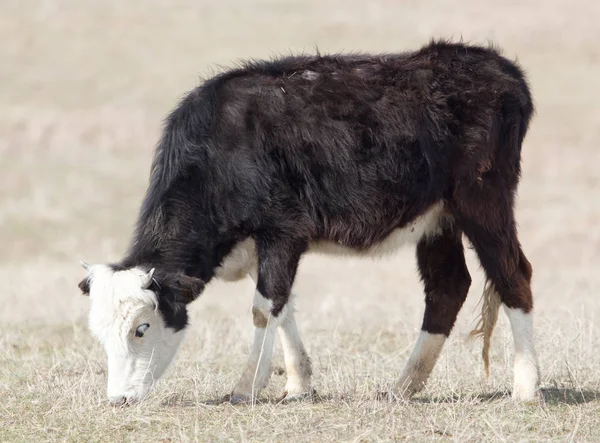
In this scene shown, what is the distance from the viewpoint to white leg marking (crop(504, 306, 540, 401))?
27.6 ft

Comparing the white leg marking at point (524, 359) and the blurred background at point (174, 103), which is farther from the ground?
the blurred background at point (174, 103)

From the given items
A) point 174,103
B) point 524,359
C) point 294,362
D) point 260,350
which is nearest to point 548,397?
point 524,359

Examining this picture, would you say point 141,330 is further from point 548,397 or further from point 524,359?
point 548,397

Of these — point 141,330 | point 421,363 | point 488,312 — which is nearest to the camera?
point 141,330

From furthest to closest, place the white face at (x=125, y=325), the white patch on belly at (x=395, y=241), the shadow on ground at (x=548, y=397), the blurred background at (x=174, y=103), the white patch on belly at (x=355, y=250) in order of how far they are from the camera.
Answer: the blurred background at (x=174, y=103) → the white patch on belly at (x=395, y=241) → the white patch on belly at (x=355, y=250) → the shadow on ground at (x=548, y=397) → the white face at (x=125, y=325)

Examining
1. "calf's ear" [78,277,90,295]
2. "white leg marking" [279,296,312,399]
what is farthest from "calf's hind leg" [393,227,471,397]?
"calf's ear" [78,277,90,295]

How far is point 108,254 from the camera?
21922 millimetres

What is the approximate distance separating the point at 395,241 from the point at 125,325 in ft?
7.54

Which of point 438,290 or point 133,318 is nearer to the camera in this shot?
point 133,318

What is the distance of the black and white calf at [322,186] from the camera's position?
8.30 meters

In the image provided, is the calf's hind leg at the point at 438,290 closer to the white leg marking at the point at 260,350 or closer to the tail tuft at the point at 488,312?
the tail tuft at the point at 488,312

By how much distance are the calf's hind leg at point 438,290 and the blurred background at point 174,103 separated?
2.10 meters

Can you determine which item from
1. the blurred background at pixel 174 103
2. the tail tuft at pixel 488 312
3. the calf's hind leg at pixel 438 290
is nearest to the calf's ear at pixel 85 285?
the calf's hind leg at pixel 438 290

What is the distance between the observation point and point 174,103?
111ft
